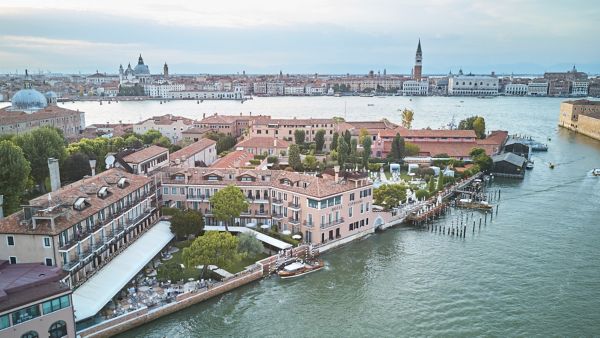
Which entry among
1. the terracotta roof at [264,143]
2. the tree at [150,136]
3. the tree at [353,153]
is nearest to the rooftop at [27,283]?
the tree at [353,153]

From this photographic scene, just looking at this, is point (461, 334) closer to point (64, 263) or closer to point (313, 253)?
point (313, 253)

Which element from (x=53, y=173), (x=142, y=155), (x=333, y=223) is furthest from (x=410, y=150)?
(x=53, y=173)

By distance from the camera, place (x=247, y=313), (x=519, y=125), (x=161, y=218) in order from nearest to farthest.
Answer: (x=247, y=313)
(x=161, y=218)
(x=519, y=125)

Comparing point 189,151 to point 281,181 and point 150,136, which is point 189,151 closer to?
point 281,181

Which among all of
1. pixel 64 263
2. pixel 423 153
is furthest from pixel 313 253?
pixel 423 153

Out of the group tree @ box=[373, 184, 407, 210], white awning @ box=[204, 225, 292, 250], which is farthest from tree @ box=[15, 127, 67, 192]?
tree @ box=[373, 184, 407, 210]
